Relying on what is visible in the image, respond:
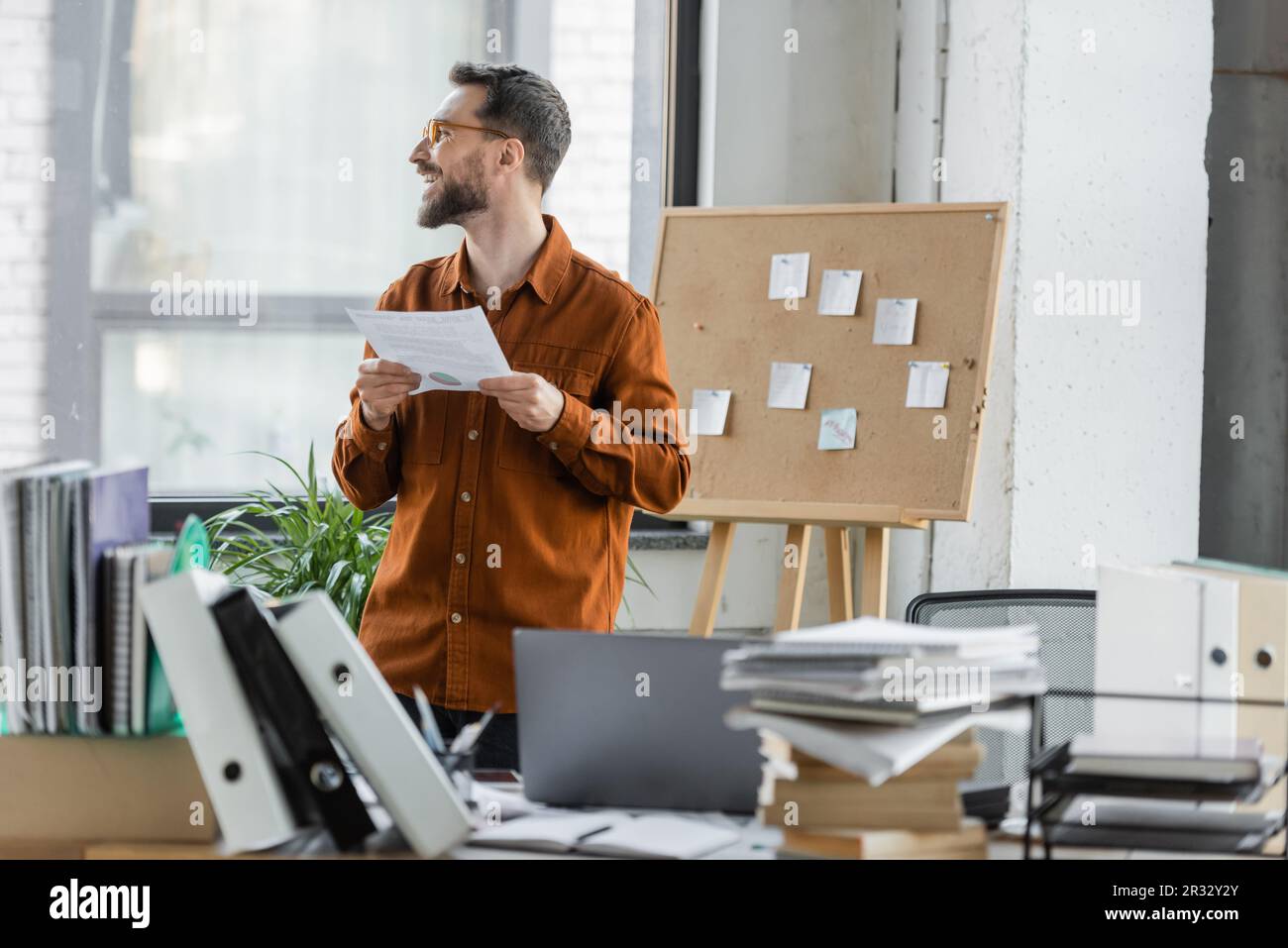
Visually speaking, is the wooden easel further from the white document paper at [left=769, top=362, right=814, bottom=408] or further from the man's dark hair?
the man's dark hair

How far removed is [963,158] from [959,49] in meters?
0.30

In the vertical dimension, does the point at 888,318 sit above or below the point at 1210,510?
above

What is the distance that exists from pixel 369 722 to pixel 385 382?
2.89 ft

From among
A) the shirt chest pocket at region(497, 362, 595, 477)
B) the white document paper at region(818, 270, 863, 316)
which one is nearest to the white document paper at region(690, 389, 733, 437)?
the white document paper at region(818, 270, 863, 316)

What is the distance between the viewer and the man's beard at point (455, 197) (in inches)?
92.8

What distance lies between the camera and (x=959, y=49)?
354 cm

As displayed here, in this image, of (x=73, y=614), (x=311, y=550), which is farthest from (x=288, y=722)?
(x=311, y=550)

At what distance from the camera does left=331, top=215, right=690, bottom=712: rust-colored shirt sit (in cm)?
222

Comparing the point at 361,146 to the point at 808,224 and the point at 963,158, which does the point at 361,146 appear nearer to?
the point at 808,224

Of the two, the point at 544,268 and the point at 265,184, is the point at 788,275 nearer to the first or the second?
the point at 544,268

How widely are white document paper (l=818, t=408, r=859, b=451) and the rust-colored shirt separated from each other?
2.88ft

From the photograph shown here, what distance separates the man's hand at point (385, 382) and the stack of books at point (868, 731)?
903 millimetres
